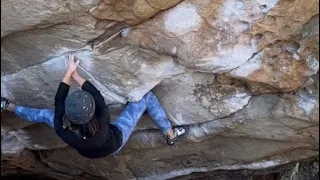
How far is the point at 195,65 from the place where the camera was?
3.39 metres

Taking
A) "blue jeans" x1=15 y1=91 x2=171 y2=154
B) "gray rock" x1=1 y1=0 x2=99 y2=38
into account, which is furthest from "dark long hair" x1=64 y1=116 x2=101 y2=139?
"gray rock" x1=1 y1=0 x2=99 y2=38

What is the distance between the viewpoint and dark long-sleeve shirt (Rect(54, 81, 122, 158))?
3.28 m

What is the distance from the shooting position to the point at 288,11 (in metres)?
3.12

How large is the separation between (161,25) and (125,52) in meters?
0.34

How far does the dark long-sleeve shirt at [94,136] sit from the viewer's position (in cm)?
328

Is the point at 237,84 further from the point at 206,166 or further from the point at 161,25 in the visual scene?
the point at 206,166

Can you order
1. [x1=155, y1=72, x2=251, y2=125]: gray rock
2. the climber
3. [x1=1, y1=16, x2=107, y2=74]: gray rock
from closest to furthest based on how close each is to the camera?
1. the climber
2. [x1=1, y1=16, x2=107, y2=74]: gray rock
3. [x1=155, y1=72, x2=251, y2=125]: gray rock

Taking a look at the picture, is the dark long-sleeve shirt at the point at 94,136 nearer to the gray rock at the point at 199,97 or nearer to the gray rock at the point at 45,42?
the gray rock at the point at 45,42

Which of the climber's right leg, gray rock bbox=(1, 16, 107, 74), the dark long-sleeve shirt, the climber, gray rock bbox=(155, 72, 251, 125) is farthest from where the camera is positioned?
the climber's right leg

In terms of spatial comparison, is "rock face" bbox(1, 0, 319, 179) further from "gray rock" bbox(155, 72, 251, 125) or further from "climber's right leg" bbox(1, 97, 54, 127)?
"climber's right leg" bbox(1, 97, 54, 127)

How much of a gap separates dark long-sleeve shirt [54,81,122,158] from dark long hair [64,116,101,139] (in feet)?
0.10

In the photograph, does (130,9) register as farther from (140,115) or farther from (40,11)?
(140,115)

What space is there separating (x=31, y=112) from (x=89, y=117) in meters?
0.84

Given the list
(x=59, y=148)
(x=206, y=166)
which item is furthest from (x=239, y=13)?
(x=59, y=148)
